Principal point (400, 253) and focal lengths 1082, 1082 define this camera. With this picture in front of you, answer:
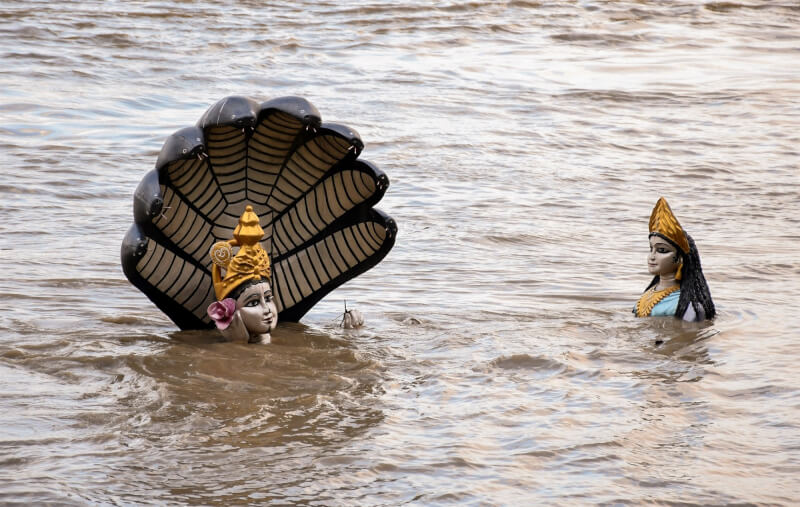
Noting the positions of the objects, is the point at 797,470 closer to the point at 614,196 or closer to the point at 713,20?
the point at 614,196

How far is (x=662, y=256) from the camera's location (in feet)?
25.1

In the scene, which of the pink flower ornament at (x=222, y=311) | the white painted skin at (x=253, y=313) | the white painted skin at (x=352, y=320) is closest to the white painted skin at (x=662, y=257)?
the white painted skin at (x=352, y=320)

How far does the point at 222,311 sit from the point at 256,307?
0.22 metres

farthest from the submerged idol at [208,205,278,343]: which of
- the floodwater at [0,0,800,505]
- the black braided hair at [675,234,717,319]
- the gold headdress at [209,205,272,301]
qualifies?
the black braided hair at [675,234,717,319]

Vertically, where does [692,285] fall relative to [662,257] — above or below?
below

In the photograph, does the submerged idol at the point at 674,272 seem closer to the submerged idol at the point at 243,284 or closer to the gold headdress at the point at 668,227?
the gold headdress at the point at 668,227

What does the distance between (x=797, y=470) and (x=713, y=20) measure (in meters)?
19.4

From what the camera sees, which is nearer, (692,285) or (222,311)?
(222,311)

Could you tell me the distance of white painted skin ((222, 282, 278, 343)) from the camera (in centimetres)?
682

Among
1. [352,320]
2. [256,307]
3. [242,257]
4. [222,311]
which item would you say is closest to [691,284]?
[352,320]

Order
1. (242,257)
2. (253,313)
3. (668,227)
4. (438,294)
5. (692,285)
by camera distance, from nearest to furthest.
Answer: (242,257) → (253,313) → (668,227) → (692,285) → (438,294)

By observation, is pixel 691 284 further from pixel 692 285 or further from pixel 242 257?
pixel 242 257

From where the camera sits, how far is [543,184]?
44.0 feet

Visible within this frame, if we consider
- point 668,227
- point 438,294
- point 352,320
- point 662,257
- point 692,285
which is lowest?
point 438,294
